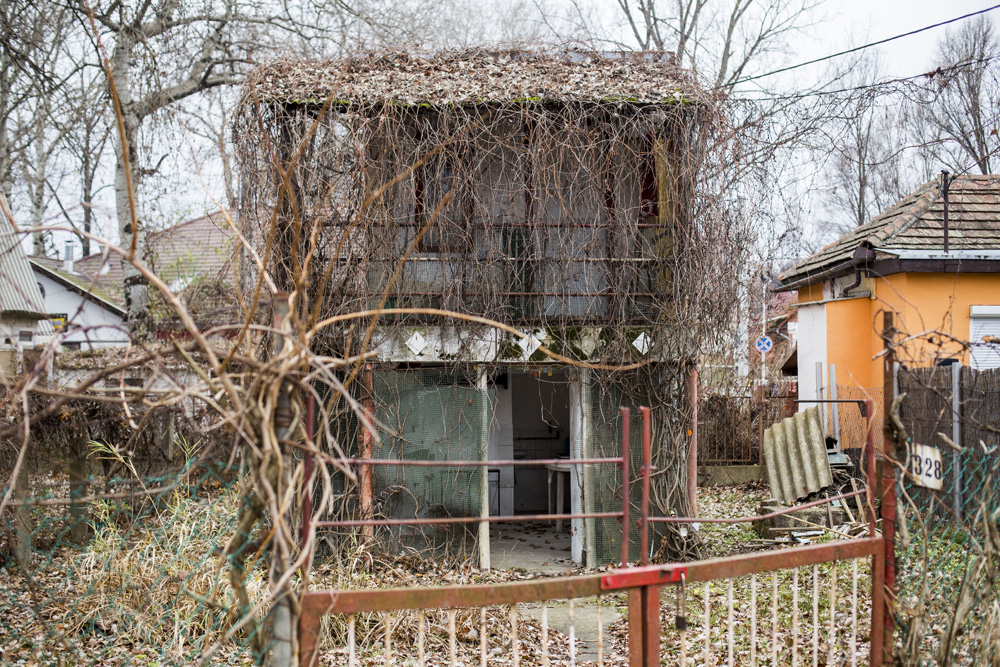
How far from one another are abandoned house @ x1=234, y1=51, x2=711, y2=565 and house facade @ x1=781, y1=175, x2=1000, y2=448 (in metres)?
3.69

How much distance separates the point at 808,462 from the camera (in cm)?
968

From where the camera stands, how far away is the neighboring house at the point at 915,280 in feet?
35.4

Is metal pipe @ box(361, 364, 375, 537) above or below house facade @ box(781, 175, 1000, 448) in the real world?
below

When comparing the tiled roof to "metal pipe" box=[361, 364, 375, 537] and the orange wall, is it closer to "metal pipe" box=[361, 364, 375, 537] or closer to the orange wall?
the orange wall

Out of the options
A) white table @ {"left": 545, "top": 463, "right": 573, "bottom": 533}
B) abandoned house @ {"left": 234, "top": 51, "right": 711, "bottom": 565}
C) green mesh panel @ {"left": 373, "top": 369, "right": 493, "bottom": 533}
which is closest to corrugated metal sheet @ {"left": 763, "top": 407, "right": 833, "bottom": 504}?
abandoned house @ {"left": 234, "top": 51, "right": 711, "bottom": 565}

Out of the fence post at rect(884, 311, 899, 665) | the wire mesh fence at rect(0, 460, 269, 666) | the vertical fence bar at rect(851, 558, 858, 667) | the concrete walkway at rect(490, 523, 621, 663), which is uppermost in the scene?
the fence post at rect(884, 311, 899, 665)

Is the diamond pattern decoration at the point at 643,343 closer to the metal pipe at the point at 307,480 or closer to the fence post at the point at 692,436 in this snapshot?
the fence post at the point at 692,436

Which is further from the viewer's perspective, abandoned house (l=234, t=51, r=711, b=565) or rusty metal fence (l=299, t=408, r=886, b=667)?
abandoned house (l=234, t=51, r=711, b=565)

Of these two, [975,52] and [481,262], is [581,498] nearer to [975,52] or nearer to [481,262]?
[481,262]

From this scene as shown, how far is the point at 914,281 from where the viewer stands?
433 inches

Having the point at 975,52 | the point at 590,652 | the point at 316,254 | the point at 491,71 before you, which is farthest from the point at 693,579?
the point at 975,52

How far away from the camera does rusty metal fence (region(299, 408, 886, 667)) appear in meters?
2.93

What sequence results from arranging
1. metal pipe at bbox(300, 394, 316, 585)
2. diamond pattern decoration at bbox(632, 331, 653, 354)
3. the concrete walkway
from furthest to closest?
diamond pattern decoration at bbox(632, 331, 653, 354) → the concrete walkway → metal pipe at bbox(300, 394, 316, 585)

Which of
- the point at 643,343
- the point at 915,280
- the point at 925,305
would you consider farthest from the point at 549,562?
the point at 915,280
